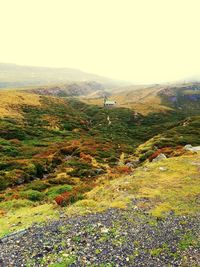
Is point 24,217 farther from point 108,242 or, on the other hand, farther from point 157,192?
point 157,192

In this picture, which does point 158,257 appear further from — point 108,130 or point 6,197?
point 108,130

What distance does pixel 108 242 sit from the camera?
56.2 feet

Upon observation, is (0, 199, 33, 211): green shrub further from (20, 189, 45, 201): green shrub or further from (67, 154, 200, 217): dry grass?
(67, 154, 200, 217): dry grass

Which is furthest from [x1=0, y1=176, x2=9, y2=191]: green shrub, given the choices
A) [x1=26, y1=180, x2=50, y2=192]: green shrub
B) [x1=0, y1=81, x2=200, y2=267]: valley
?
[x1=26, y1=180, x2=50, y2=192]: green shrub

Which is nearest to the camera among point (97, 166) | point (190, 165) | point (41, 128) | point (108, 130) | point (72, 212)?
point (72, 212)

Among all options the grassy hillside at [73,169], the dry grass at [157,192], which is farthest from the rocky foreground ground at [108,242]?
the grassy hillside at [73,169]

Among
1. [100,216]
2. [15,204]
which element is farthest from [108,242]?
[15,204]

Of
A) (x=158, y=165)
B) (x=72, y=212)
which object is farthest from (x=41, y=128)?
(x=72, y=212)

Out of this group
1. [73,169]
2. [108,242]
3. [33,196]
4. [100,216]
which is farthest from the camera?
[73,169]

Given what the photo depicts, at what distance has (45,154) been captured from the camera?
197 ft

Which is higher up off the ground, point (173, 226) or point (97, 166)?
point (173, 226)

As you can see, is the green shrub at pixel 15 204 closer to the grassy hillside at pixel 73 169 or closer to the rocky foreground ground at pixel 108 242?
the grassy hillside at pixel 73 169

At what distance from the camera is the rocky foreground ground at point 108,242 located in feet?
50.8

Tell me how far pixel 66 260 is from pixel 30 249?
7.37 ft
